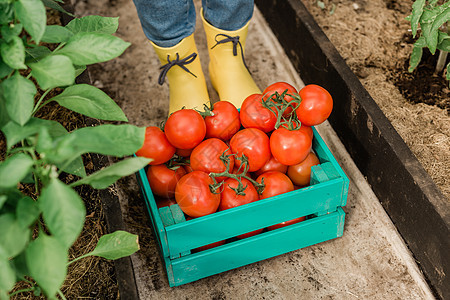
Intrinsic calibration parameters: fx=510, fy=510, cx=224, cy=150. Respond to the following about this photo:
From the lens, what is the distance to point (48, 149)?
100 centimetres

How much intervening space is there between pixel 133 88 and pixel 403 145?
1228 mm

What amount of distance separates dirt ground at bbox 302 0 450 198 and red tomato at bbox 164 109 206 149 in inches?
29.6

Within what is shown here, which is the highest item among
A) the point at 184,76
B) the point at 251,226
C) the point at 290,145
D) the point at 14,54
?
the point at 14,54

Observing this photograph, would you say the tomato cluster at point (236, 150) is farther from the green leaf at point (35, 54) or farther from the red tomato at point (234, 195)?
the green leaf at point (35, 54)

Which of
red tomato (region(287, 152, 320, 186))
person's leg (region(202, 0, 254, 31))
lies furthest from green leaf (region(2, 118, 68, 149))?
person's leg (region(202, 0, 254, 31))

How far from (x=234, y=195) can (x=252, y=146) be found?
0.52 ft

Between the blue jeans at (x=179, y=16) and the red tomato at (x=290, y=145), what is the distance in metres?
0.55

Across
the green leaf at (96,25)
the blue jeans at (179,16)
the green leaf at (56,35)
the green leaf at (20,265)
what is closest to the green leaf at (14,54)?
the green leaf at (56,35)

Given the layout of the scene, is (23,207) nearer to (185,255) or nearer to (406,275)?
(185,255)

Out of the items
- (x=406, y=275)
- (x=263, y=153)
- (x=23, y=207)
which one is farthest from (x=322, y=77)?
(x=23, y=207)

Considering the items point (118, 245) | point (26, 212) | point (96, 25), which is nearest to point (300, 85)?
point (96, 25)

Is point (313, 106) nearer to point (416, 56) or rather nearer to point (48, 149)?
point (416, 56)

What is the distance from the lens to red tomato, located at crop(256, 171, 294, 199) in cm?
157

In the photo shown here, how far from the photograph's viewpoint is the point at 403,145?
1.64 meters
